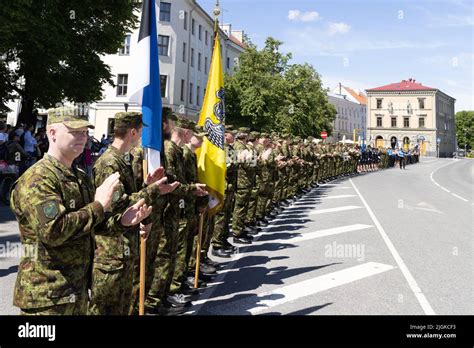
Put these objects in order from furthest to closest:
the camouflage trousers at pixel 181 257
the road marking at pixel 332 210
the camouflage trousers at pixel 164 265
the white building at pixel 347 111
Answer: the white building at pixel 347 111 < the road marking at pixel 332 210 < the camouflage trousers at pixel 181 257 < the camouflage trousers at pixel 164 265

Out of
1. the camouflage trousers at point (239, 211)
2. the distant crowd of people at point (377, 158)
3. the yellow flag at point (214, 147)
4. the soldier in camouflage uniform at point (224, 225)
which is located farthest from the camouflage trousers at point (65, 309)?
the distant crowd of people at point (377, 158)

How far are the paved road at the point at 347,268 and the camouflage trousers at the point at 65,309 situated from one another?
2.17 m

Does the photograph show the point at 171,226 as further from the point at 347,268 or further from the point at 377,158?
the point at 377,158

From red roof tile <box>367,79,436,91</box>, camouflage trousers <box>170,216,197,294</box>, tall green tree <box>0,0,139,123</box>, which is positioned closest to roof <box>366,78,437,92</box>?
red roof tile <box>367,79,436,91</box>

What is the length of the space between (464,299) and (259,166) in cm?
546

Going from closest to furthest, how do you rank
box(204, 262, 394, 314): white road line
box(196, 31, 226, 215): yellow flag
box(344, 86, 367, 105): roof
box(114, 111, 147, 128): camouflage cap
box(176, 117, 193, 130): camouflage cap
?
box(114, 111, 147, 128): camouflage cap → box(204, 262, 394, 314): white road line → box(176, 117, 193, 130): camouflage cap → box(196, 31, 226, 215): yellow flag → box(344, 86, 367, 105): roof

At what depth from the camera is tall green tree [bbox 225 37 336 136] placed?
1406 inches

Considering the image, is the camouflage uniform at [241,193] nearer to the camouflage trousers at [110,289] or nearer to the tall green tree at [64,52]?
the camouflage trousers at [110,289]

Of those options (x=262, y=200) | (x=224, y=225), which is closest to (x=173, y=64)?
(x=262, y=200)

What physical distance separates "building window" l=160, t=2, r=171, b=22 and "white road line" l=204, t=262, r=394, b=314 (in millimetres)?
37393

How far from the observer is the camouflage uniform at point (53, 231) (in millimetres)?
2623

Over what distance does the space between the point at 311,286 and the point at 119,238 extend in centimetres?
316

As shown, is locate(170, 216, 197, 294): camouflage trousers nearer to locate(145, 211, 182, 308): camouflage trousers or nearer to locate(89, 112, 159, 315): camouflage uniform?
locate(145, 211, 182, 308): camouflage trousers
